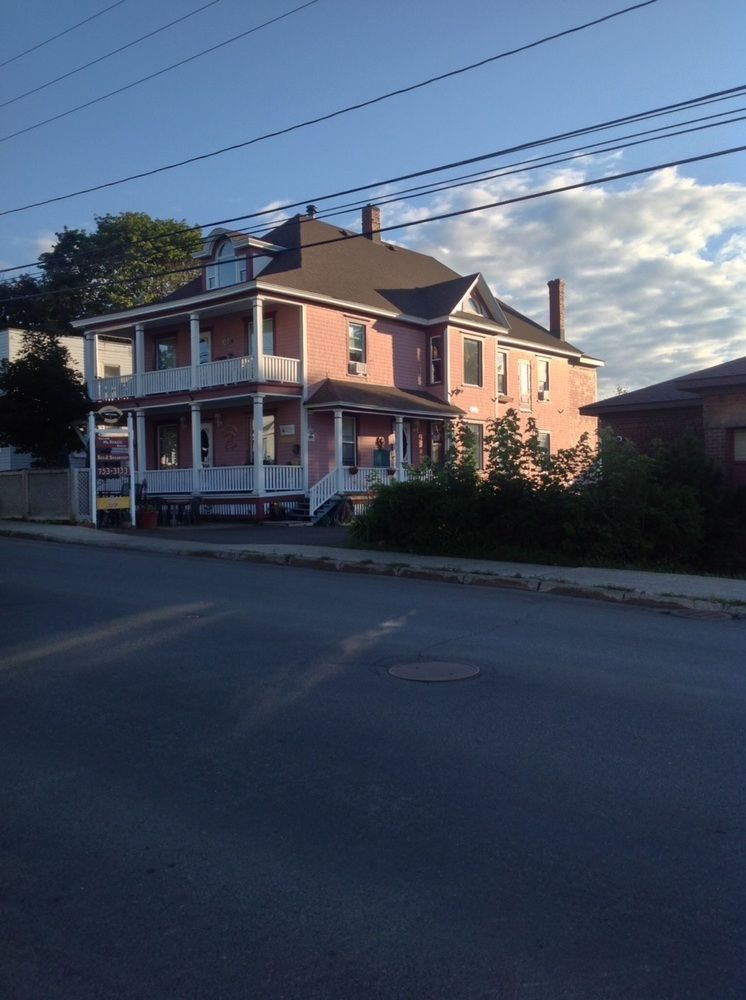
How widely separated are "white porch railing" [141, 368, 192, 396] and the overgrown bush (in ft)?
44.1

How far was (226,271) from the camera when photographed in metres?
31.2

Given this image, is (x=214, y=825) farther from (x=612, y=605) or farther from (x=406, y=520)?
(x=406, y=520)

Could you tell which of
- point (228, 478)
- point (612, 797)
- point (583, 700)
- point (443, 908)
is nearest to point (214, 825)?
point (443, 908)

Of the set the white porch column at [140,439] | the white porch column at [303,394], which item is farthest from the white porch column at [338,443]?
the white porch column at [140,439]

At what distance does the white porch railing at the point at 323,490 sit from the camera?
2694 centimetres

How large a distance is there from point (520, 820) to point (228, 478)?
80.1 ft

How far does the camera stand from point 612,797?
493 cm

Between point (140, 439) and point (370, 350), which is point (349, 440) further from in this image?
point (140, 439)

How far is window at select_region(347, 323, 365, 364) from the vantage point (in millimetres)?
30734

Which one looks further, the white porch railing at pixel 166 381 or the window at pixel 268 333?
the window at pixel 268 333

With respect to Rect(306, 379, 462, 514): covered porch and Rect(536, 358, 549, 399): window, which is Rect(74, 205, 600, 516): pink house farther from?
Rect(536, 358, 549, 399): window

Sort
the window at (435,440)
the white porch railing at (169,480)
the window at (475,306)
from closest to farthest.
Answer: the white porch railing at (169,480)
the window at (435,440)
the window at (475,306)

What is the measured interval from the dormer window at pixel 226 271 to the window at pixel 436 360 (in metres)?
7.62

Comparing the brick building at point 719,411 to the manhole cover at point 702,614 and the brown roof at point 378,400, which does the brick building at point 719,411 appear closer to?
the manhole cover at point 702,614
